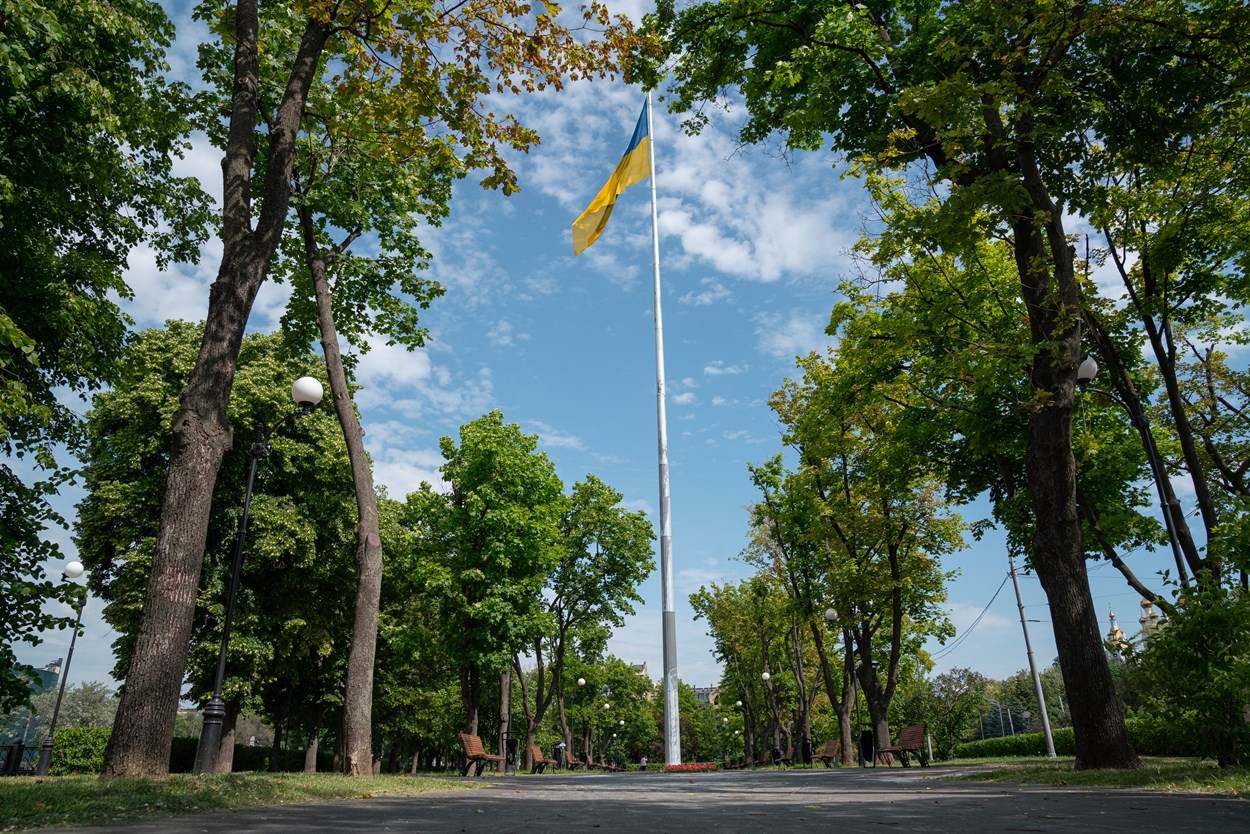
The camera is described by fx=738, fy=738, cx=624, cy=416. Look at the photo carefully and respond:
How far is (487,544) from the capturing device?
2730 cm

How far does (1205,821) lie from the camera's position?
4.58 metres

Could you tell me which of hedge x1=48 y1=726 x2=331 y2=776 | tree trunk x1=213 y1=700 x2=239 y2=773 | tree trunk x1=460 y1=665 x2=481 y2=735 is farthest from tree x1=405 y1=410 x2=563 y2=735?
hedge x1=48 y1=726 x2=331 y2=776

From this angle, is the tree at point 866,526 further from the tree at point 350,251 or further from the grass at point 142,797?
the grass at point 142,797

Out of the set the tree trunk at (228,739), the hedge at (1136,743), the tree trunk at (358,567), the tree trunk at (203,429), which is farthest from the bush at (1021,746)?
the tree trunk at (203,429)

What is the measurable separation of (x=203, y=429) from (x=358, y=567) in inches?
186

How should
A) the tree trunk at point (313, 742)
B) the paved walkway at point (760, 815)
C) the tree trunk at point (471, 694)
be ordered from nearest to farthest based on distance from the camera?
the paved walkway at point (760, 815), the tree trunk at point (471, 694), the tree trunk at point (313, 742)

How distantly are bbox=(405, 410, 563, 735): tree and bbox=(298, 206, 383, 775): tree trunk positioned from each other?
13.9 m

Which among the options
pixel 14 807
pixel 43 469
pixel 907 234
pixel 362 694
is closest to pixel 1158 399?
pixel 907 234

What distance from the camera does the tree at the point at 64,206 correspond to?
1024 cm

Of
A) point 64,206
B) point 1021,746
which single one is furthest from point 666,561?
point 1021,746

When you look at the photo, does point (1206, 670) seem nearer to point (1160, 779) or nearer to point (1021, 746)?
point (1160, 779)

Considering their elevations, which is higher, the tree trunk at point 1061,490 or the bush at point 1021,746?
the tree trunk at point 1061,490

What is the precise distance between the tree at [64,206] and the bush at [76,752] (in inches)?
735

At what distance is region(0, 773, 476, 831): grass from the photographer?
502 centimetres
